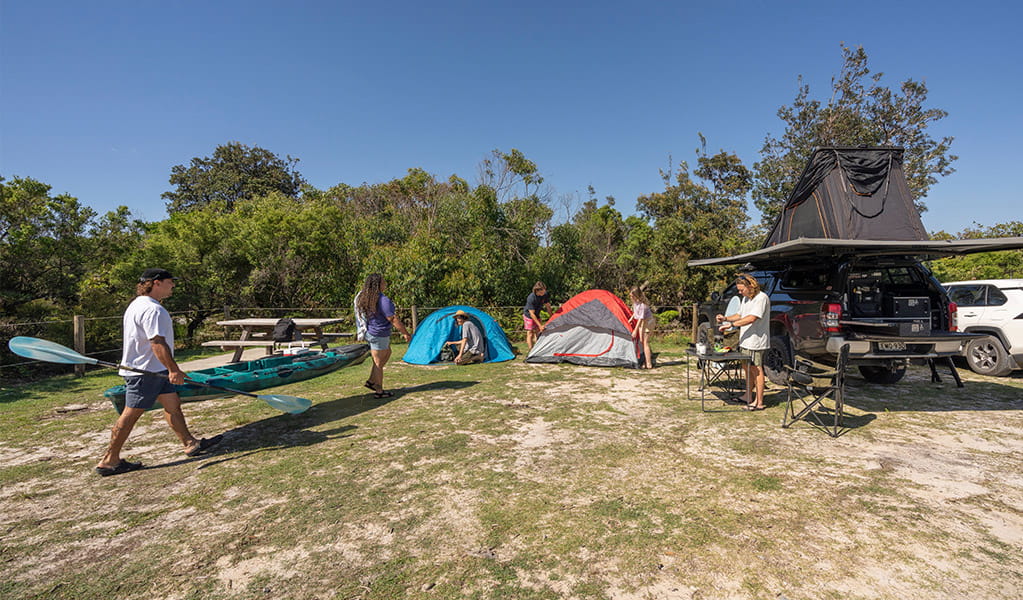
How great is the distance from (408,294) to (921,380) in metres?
11.9

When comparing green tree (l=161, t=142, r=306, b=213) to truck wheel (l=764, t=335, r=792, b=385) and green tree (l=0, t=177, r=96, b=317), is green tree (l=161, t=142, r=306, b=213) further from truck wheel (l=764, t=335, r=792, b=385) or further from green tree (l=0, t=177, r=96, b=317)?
truck wheel (l=764, t=335, r=792, b=385)

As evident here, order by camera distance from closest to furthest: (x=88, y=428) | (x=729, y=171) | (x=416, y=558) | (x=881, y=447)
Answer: (x=416, y=558), (x=881, y=447), (x=88, y=428), (x=729, y=171)

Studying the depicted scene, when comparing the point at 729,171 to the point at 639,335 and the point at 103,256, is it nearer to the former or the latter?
the point at 639,335

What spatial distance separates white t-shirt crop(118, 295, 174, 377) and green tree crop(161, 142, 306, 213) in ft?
119

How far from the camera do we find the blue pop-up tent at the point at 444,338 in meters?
9.65

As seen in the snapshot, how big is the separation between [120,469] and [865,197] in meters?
11.0

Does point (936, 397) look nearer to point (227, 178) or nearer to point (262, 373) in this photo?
point (262, 373)

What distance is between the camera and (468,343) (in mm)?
9516

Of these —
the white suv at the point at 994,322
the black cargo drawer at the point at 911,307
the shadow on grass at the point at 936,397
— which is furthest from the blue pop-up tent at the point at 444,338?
the white suv at the point at 994,322

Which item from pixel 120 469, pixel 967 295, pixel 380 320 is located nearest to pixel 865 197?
pixel 967 295

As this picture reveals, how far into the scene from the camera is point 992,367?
299 inches

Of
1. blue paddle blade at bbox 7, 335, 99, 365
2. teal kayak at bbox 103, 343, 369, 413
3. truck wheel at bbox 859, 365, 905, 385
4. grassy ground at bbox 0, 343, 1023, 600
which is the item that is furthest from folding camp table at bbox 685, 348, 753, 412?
blue paddle blade at bbox 7, 335, 99, 365

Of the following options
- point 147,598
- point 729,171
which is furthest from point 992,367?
point 729,171

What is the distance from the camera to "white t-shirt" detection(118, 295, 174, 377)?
4.07m
